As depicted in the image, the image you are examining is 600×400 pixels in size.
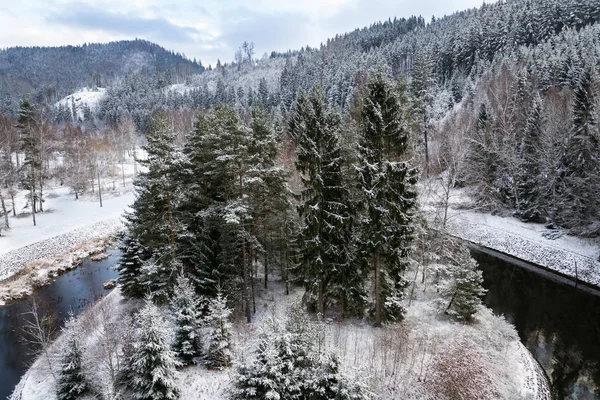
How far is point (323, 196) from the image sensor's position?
65.0 feet

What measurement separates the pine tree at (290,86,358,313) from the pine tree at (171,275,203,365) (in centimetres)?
670

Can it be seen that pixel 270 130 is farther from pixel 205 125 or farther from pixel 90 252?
pixel 90 252

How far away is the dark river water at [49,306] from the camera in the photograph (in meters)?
20.9

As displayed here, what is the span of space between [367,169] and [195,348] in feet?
41.5

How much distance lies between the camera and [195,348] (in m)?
19.0

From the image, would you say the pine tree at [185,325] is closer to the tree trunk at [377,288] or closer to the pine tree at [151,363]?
the pine tree at [151,363]

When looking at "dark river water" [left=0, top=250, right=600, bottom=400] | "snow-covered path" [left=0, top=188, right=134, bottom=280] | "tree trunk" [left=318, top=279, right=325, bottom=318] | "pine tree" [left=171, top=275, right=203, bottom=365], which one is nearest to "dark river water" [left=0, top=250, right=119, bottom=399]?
"dark river water" [left=0, top=250, right=600, bottom=400]

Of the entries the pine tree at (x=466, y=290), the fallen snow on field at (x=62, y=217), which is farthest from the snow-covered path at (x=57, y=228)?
the pine tree at (x=466, y=290)

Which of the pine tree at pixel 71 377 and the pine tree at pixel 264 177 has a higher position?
the pine tree at pixel 264 177

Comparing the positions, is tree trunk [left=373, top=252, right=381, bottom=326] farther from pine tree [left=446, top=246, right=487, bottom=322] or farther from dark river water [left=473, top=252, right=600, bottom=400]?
dark river water [left=473, top=252, right=600, bottom=400]

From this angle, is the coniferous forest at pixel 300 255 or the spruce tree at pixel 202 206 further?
→ the spruce tree at pixel 202 206

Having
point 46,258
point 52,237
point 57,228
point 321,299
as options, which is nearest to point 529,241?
point 321,299

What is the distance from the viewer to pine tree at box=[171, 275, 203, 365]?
18.3 metres

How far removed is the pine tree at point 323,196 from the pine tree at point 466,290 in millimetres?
6685
